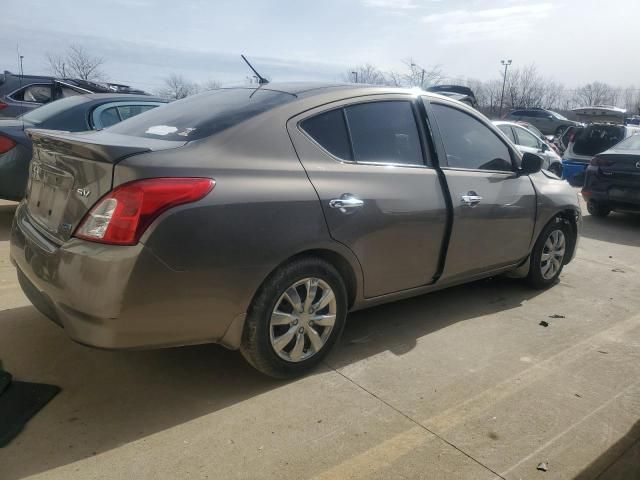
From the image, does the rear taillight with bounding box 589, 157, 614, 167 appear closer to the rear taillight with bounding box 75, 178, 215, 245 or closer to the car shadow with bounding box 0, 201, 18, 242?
the rear taillight with bounding box 75, 178, 215, 245

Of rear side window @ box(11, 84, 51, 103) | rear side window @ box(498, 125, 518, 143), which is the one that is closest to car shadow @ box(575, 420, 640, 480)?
rear side window @ box(498, 125, 518, 143)

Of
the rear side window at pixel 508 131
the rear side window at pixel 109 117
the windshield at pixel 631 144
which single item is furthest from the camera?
the rear side window at pixel 508 131

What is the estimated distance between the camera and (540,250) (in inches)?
187

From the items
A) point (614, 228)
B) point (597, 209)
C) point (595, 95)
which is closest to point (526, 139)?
point (597, 209)

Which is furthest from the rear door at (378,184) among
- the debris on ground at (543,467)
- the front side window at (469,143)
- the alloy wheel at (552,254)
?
the alloy wheel at (552,254)

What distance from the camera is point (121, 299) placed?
239 centimetres

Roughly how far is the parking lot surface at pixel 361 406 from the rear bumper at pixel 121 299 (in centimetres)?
47

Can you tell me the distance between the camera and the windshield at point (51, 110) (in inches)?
233

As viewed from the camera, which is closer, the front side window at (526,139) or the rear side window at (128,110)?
the rear side window at (128,110)

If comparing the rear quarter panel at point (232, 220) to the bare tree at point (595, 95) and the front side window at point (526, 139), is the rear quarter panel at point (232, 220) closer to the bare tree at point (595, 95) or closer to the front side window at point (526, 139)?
the front side window at point (526, 139)

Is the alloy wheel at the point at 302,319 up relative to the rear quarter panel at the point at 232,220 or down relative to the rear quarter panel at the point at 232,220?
down

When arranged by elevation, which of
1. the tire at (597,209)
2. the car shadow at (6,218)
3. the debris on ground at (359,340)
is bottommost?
the tire at (597,209)

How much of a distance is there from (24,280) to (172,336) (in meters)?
0.99

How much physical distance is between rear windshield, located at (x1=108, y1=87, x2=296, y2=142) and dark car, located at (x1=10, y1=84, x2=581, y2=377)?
2 cm
